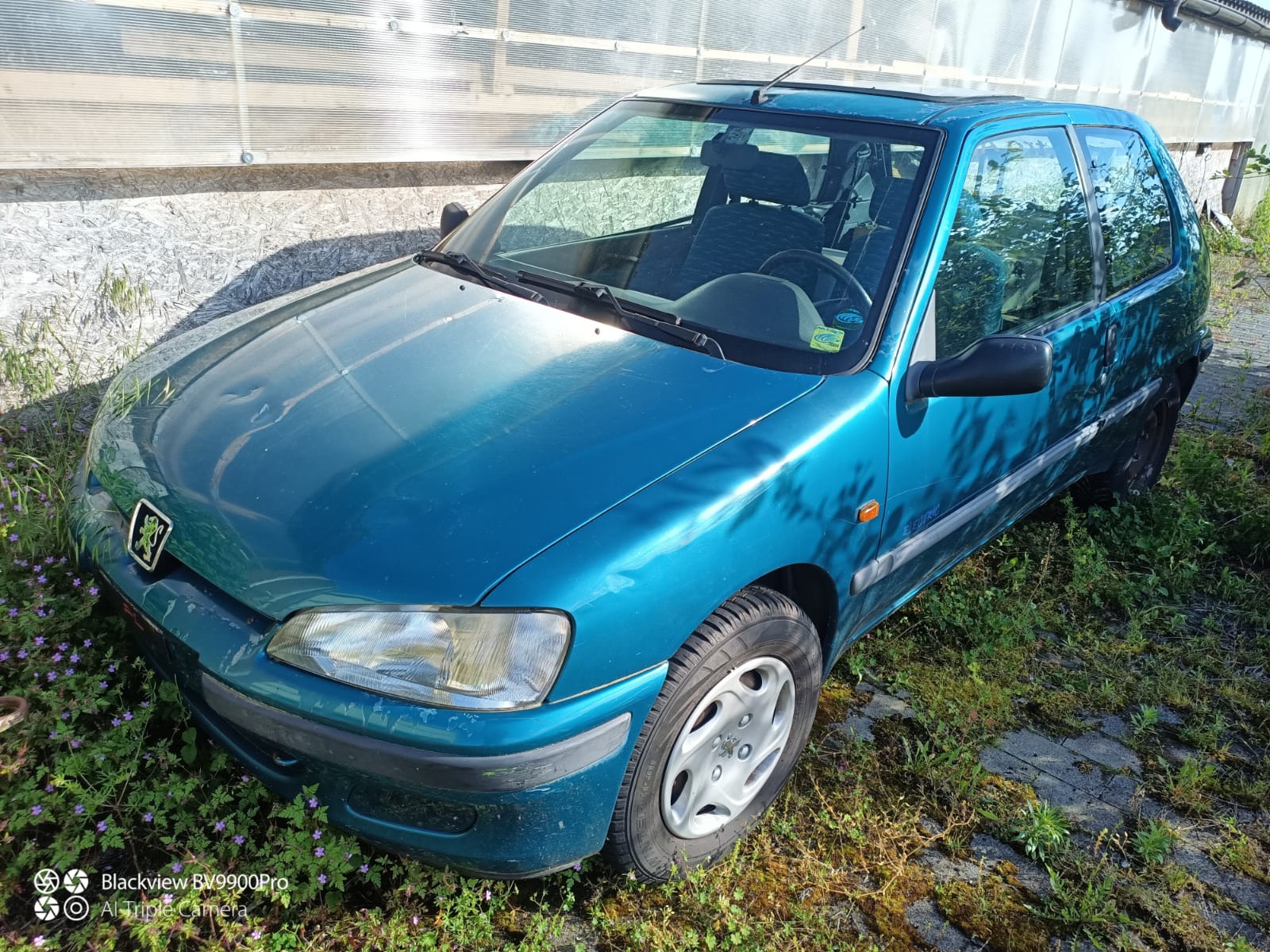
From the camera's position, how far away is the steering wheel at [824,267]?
258 cm

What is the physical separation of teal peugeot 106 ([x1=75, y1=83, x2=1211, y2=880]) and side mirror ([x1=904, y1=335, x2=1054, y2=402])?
0.01 meters

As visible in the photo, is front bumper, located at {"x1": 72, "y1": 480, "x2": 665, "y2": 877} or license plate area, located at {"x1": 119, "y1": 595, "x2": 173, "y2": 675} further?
license plate area, located at {"x1": 119, "y1": 595, "x2": 173, "y2": 675}

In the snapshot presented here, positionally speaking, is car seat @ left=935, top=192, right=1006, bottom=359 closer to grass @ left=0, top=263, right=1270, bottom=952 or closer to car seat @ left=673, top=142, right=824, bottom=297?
car seat @ left=673, top=142, right=824, bottom=297

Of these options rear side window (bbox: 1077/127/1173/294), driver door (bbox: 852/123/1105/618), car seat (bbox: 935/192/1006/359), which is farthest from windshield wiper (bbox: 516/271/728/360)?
rear side window (bbox: 1077/127/1173/294)

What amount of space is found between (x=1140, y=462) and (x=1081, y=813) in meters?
2.28

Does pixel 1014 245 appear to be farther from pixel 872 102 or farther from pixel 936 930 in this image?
pixel 936 930

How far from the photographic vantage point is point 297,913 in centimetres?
210

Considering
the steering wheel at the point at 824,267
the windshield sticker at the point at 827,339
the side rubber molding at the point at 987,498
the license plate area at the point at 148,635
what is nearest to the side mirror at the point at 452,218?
the steering wheel at the point at 824,267

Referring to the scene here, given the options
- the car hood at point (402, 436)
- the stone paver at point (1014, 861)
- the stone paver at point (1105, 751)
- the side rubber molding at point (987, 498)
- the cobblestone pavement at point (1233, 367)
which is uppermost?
the car hood at point (402, 436)

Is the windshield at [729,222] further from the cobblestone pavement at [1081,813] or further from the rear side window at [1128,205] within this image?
the cobblestone pavement at [1081,813]

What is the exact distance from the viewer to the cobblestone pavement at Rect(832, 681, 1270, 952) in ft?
7.75

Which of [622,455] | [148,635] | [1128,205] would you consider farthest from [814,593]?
[1128,205]

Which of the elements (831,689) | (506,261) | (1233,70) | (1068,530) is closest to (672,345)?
(506,261)

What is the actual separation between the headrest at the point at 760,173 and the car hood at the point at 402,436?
32.0 inches
